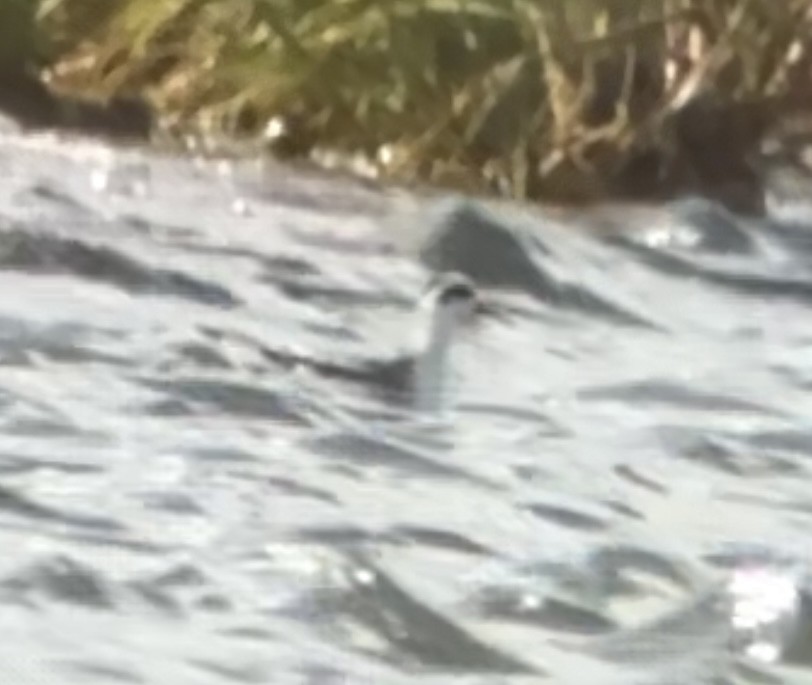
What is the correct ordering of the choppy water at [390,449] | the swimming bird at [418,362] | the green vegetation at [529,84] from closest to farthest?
the choppy water at [390,449], the swimming bird at [418,362], the green vegetation at [529,84]

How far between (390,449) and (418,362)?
0.38 meters

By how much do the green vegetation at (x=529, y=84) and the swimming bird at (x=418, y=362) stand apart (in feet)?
3.53

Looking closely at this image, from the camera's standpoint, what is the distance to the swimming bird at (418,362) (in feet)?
9.36

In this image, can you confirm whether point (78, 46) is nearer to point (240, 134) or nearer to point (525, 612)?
point (240, 134)

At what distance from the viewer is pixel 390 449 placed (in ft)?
8.55

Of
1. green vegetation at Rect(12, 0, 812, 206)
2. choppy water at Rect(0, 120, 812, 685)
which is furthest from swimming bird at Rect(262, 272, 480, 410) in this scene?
green vegetation at Rect(12, 0, 812, 206)

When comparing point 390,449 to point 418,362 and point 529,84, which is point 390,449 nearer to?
point 418,362

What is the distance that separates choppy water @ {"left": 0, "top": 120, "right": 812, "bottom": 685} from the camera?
→ 2.03 meters

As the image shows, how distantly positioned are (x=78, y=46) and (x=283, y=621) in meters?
3.24

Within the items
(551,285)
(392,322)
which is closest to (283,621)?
(392,322)

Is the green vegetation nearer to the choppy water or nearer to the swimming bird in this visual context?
the choppy water

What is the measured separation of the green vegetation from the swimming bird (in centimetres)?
107

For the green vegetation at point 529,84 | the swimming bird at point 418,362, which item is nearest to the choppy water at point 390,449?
the swimming bird at point 418,362

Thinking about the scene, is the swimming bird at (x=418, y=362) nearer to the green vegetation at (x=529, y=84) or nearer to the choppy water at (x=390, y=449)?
the choppy water at (x=390, y=449)
